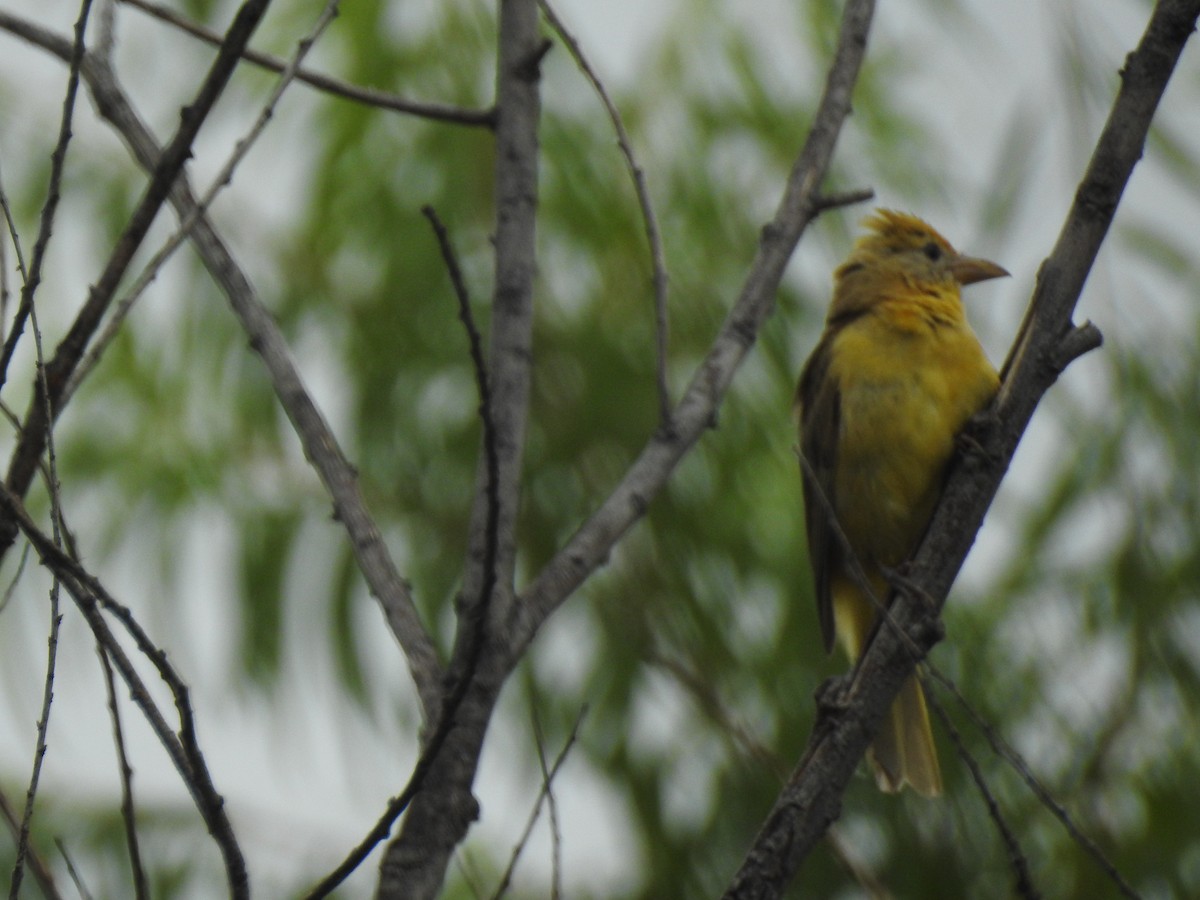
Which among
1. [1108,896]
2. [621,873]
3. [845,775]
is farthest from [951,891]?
[845,775]

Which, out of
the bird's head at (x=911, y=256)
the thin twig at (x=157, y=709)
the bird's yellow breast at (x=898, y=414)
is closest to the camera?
the thin twig at (x=157, y=709)

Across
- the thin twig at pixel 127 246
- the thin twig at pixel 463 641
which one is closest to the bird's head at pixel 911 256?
the thin twig at pixel 463 641

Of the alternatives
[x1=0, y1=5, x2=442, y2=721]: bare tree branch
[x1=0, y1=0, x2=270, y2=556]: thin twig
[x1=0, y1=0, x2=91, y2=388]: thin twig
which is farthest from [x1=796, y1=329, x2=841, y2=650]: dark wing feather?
[x1=0, y1=0, x2=91, y2=388]: thin twig

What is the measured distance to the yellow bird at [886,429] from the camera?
Result: 162 inches

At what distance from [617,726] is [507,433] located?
3.43 meters

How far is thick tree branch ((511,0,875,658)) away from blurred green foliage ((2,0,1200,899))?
176 cm

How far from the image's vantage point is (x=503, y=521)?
2.52 meters

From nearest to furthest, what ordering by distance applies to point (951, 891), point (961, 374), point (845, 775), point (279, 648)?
point (845, 775) → point (961, 374) → point (951, 891) → point (279, 648)

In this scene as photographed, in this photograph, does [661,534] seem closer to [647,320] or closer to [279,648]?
[647,320]

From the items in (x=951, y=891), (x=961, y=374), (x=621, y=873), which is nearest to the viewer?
(x=961, y=374)

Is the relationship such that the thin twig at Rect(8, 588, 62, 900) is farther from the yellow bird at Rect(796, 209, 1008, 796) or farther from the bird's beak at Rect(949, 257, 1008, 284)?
the bird's beak at Rect(949, 257, 1008, 284)

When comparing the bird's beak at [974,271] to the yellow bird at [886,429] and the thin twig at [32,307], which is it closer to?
the yellow bird at [886,429]

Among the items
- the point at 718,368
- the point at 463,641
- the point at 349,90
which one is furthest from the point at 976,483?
the point at 349,90

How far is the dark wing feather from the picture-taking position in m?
4.48
